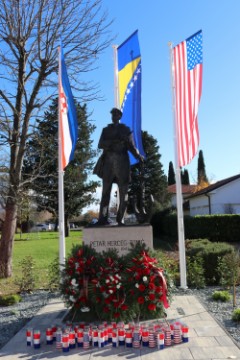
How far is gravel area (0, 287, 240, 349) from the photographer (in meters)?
6.70

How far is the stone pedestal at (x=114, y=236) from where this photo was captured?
7617mm

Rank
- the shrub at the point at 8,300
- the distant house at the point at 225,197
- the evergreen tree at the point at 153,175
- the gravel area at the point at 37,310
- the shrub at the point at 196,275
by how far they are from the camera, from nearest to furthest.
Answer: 1. the gravel area at the point at 37,310
2. the shrub at the point at 8,300
3. the shrub at the point at 196,275
4. the distant house at the point at 225,197
5. the evergreen tree at the point at 153,175

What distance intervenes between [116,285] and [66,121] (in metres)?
5.34

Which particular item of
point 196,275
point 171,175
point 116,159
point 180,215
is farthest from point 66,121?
point 171,175

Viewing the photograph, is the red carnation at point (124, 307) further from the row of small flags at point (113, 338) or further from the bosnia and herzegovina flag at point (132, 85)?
the bosnia and herzegovina flag at point (132, 85)

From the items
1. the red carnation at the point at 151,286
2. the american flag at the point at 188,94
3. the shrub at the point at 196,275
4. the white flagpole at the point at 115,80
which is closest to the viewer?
the red carnation at the point at 151,286

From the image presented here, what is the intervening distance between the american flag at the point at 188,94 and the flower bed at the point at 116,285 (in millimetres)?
4263

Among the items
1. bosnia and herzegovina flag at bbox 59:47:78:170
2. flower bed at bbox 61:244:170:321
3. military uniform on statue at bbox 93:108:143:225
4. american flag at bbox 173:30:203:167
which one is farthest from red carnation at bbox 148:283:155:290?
bosnia and herzegovina flag at bbox 59:47:78:170

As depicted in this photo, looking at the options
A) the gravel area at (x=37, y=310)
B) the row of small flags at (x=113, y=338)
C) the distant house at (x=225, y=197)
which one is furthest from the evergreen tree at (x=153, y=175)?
the row of small flags at (x=113, y=338)

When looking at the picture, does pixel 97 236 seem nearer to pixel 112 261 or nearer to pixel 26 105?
pixel 112 261

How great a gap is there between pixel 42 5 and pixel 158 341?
11245mm

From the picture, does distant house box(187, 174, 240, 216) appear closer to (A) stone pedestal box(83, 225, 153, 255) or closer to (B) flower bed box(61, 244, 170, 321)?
(A) stone pedestal box(83, 225, 153, 255)

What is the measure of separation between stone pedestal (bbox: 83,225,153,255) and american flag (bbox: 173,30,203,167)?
3.34 meters

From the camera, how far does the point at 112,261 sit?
22.0ft
